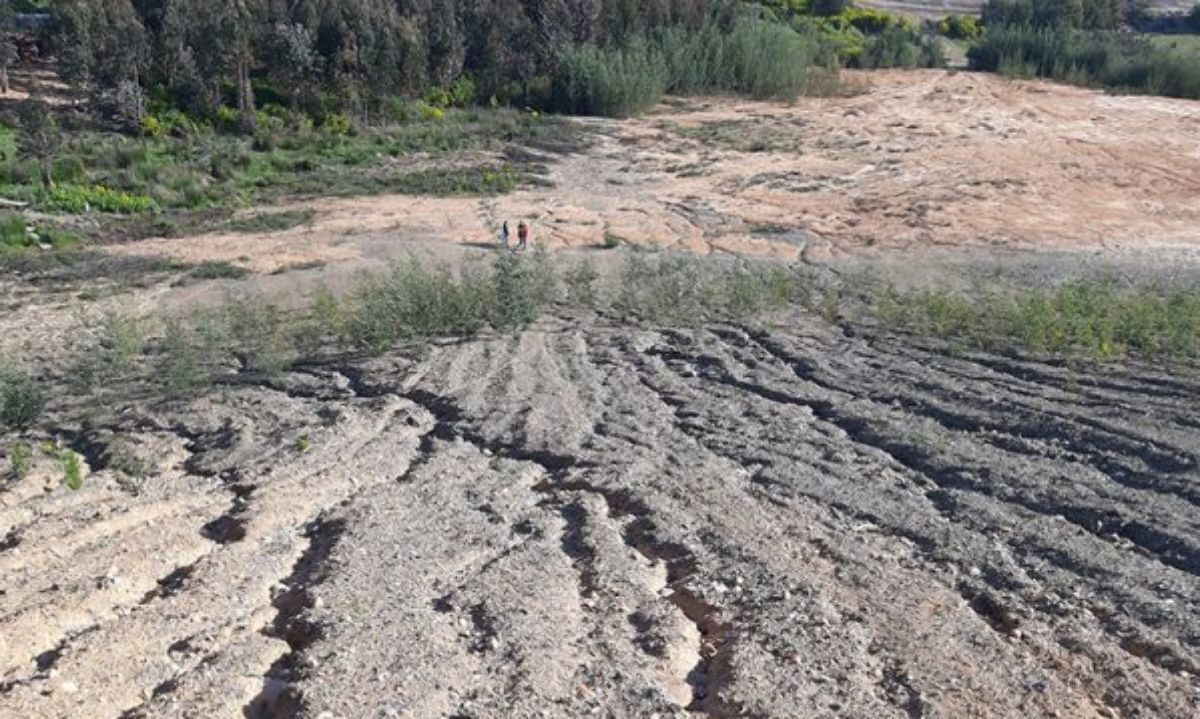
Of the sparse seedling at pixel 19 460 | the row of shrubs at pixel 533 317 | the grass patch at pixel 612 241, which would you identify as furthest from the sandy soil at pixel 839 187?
the sparse seedling at pixel 19 460

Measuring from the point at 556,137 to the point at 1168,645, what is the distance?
2344cm

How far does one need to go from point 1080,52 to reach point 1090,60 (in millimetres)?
418

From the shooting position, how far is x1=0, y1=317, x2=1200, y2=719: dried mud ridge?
18.9 feet

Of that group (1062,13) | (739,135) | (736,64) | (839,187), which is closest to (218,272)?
(839,187)

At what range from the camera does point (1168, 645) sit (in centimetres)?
603

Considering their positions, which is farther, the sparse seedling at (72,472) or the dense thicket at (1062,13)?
the dense thicket at (1062,13)

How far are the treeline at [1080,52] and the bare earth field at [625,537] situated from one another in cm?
2597

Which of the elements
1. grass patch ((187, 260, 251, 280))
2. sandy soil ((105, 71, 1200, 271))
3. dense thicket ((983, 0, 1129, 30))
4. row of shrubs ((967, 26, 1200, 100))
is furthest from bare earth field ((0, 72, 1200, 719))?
dense thicket ((983, 0, 1129, 30))

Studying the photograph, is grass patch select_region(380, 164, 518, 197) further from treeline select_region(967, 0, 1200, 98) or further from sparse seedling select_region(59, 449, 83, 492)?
treeline select_region(967, 0, 1200, 98)

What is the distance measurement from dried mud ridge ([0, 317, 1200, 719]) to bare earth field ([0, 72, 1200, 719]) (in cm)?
3

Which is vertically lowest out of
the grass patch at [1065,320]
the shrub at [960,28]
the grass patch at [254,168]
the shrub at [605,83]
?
the grass patch at [1065,320]

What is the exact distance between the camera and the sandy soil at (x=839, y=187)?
65.4 feet

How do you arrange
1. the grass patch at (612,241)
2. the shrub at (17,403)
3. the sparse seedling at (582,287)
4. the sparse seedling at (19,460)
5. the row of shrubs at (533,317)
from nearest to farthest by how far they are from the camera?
the sparse seedling at (19,460)
the shrub at (17,403)
the row of shrubs at (533,317)
the sparse seedling at (582,287)
the grass patch at (612,241)

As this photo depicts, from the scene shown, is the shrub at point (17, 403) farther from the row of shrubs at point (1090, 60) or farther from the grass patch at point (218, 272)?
the row of shrubs at point (1090, 60)
